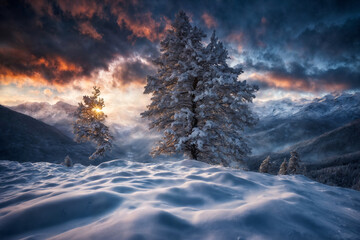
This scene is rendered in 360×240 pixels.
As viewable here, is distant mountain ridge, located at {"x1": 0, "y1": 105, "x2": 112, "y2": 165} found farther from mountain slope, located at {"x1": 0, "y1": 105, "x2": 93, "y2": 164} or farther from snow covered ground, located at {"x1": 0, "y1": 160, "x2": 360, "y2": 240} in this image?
snow covered ground, located at {"x1": 0, "y1": 160, "x2": 360, "y2": 240}

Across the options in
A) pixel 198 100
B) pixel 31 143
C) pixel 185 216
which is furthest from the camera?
pixel 31 143

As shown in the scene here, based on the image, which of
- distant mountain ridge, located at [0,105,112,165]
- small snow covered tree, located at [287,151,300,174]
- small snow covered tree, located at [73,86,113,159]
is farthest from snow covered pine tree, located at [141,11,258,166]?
distant mountain ridge, located at [0,105,112,165]

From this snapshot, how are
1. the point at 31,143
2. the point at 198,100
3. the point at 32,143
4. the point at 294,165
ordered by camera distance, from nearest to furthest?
the point at 198,100
the point at 294,165
the point at 31,143
the point at 32,143

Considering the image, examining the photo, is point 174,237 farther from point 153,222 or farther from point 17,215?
point 17,215

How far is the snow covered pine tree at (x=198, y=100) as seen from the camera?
7000mm

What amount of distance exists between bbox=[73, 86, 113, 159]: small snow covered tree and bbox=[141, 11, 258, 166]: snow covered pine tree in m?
8.13

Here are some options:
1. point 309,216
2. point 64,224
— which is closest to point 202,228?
point 309,216

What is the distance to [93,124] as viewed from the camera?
14016 millimetres

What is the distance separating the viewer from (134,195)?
225cm

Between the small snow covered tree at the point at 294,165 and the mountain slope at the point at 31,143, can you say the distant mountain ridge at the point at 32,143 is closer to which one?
the mountain slope at the point at 31,143

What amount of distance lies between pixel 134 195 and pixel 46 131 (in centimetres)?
19071

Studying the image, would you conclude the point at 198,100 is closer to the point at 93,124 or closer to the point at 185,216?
the point at 185,216

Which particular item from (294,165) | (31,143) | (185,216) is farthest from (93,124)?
(31,143)

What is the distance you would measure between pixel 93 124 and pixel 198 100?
1093cm
